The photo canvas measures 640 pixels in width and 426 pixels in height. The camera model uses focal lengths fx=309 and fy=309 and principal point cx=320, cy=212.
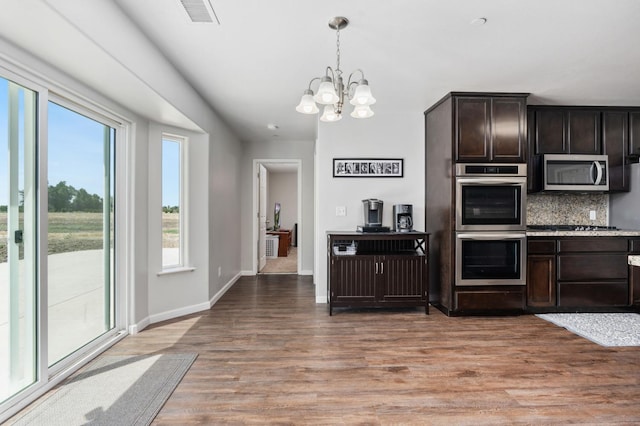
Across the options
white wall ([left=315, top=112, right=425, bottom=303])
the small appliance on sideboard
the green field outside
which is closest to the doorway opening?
white wall ([left=315, top=112, right=425, bottom=303])

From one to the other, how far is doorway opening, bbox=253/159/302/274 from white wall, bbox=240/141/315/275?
8cm

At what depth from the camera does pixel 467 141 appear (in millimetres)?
3355

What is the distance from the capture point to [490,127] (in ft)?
11.1

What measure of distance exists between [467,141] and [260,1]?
2.51 m

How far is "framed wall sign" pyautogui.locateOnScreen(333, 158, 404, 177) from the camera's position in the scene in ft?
13.1

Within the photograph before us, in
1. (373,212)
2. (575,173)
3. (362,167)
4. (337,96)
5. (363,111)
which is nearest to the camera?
(337,96)

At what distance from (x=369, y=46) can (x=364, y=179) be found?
1815 millimetres

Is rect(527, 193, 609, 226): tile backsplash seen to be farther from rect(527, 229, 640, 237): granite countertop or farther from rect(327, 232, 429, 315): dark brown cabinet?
rect(327, 232, 429, 315): dark brown cabinet

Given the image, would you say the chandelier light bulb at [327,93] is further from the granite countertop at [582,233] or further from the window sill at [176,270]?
the granite countertop at [582,233]

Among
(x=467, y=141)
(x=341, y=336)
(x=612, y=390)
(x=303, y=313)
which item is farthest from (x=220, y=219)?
(x=612, y=390)

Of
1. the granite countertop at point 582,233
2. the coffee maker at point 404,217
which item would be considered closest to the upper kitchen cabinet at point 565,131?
the granite countertop at point 582,233

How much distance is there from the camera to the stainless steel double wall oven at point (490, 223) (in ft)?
11.0

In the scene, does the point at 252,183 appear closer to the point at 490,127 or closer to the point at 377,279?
the point at 377,279

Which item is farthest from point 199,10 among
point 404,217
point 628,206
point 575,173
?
point 628,206
